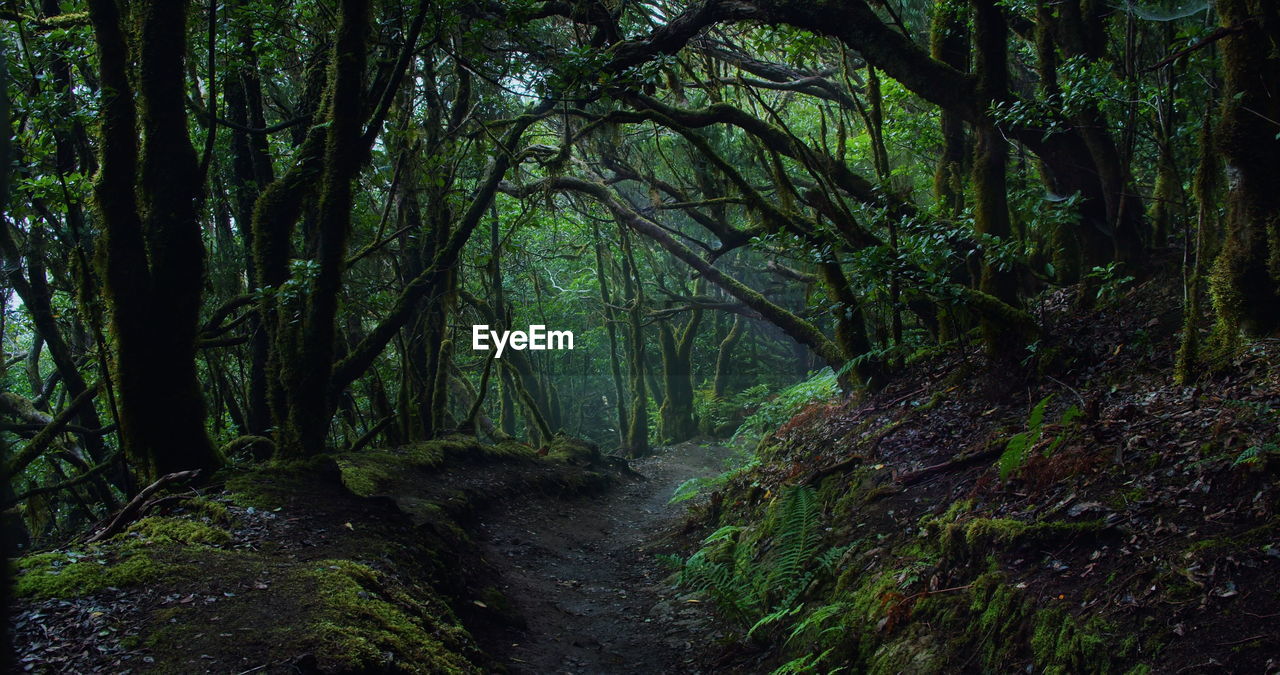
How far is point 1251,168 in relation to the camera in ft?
16.3

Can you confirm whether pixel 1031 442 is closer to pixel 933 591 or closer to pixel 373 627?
pixel 933 591

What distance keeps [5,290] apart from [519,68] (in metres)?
7.45

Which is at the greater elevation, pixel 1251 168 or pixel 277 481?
pixel 1251 168

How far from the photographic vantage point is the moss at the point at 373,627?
3.70 metres

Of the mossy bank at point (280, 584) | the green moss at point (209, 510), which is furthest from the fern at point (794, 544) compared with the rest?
the green moss at point (209, 510)

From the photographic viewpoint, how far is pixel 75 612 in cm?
367

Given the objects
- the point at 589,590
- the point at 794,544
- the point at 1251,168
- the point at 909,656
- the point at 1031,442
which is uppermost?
the point at 1251,168

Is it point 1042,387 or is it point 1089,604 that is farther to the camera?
point 1042,387

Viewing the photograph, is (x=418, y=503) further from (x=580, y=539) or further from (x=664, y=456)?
(x=664, y=456)

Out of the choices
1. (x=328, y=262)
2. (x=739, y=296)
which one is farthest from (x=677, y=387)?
(x=328, y=262)

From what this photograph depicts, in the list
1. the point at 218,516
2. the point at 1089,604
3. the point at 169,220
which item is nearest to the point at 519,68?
the point at 169,220

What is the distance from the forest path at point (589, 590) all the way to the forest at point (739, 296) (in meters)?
0.06

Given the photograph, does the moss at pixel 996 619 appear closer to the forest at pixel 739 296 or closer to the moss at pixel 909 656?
the forest at pixel 739 296

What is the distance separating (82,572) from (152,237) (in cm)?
301
